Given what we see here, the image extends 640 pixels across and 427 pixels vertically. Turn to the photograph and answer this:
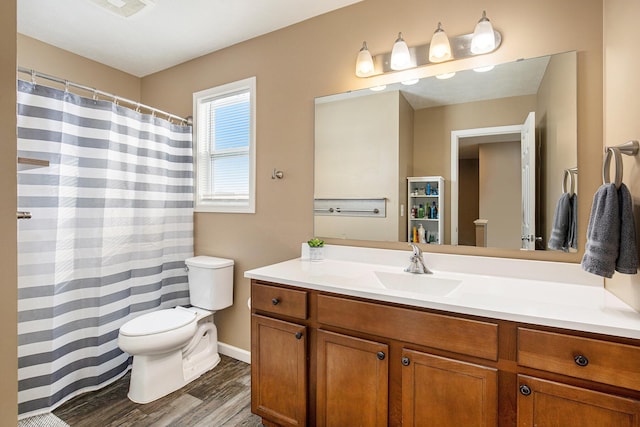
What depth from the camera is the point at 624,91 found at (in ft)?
3.97

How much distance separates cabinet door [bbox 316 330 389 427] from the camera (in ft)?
4.37

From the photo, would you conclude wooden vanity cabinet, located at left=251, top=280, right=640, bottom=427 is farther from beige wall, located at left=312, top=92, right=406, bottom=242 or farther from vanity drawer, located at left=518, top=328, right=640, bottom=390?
beige wall, located at left=312, top=92, right=406, bottom=242

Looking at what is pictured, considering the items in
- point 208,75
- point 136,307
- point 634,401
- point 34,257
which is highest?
point 208,75

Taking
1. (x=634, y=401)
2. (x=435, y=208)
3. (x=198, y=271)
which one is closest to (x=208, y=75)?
(x=198, y=271)

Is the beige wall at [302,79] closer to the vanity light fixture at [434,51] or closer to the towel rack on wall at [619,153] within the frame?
the vanity light fixture at [434,51]

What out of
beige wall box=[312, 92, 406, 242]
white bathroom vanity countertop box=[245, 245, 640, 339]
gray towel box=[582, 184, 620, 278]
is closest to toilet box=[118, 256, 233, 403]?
white bathroom vanity countertop box=[245, 245, 640, 339]

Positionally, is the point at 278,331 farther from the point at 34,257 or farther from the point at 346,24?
the point at 346,24

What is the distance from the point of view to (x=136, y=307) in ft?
7.80

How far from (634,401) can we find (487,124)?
124 centimetres

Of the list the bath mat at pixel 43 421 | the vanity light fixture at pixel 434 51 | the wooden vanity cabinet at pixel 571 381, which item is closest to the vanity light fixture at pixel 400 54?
the vanity light fixture at pixel 434 51

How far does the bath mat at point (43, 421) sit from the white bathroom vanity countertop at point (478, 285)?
140cm

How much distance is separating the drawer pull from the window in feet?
6.59

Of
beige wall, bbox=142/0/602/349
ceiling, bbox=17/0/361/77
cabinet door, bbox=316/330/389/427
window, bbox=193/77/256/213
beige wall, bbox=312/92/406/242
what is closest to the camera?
cabinet door, bbox=316/330/389/427

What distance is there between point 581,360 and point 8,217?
5.84 ft
